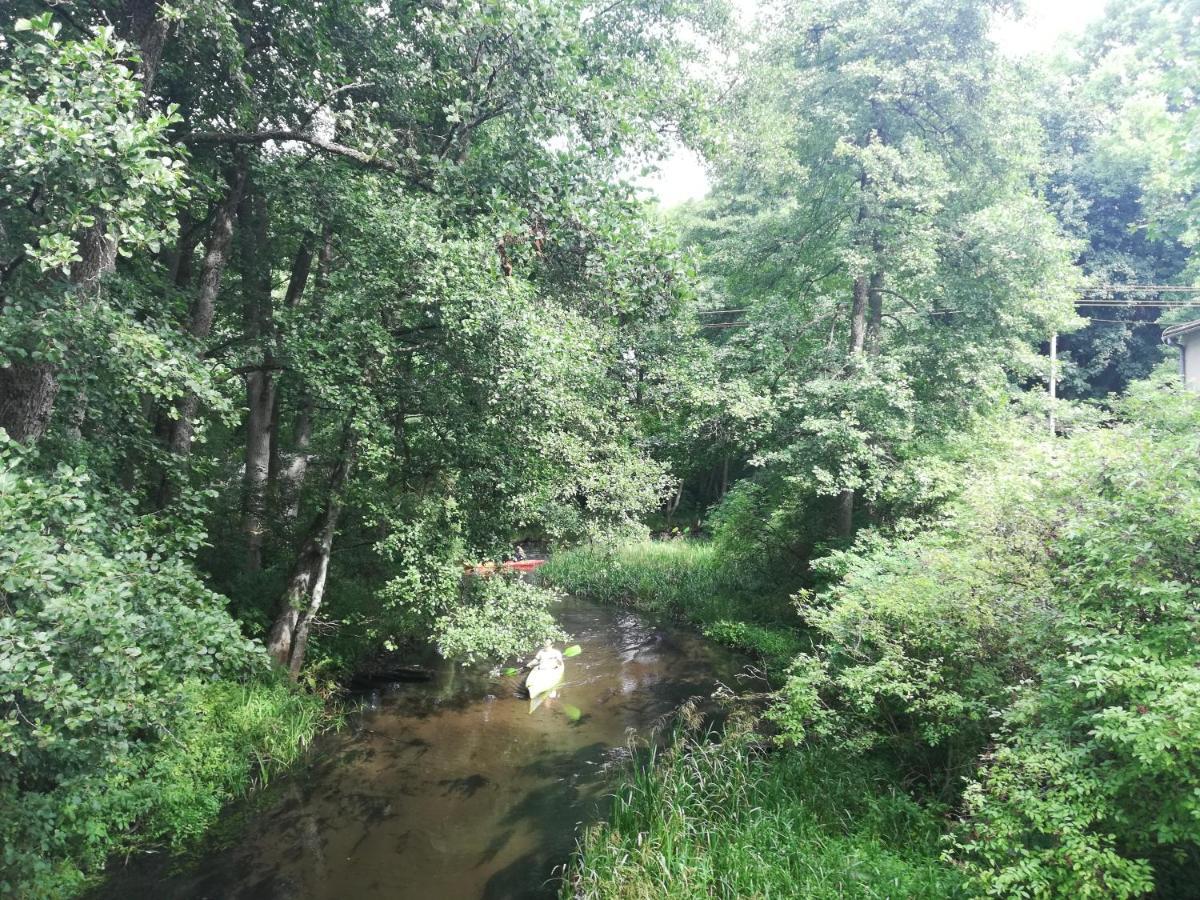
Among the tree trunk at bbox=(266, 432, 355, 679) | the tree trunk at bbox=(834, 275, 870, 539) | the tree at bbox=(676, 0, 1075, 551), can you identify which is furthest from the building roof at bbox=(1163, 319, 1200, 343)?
the tree trunk at bbox=(266, 432, 355, 679)

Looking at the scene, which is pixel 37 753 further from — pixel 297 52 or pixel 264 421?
pixel 264 421

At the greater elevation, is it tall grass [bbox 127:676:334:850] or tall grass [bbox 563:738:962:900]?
tall grass [bbox 127:676:334:850]

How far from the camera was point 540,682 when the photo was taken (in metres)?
11.1

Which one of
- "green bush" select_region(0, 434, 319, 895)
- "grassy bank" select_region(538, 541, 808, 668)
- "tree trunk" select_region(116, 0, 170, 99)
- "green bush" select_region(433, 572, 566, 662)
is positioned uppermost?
"tree trunk" select_region(116, 0, 170, 99)

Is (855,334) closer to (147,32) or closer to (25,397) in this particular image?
(147,32)

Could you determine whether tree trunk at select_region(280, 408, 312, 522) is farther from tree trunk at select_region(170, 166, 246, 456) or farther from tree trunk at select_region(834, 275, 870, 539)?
tree trunk at select_region(834, 275, 870, 539)

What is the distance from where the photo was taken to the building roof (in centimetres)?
1809

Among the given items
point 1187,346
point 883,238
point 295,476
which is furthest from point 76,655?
point 1187,346

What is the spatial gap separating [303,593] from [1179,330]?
2320 cm

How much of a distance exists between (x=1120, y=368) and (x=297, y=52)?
29909mm

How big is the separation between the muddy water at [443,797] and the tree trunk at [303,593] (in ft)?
4.38

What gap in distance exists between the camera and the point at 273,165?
682 centimetres

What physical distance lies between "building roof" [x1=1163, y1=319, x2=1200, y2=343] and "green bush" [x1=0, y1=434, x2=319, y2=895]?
23520 millimetres

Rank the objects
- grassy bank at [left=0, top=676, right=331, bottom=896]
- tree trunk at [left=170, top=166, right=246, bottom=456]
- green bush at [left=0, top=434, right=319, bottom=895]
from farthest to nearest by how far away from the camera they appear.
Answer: tree trunk at [left=170, top=166, right=246, bottom=456] → grassy bank at [left=0, top=676, right=331, bottom=896] → green bush at [left=0, top=434, right=319, bottom=895]
